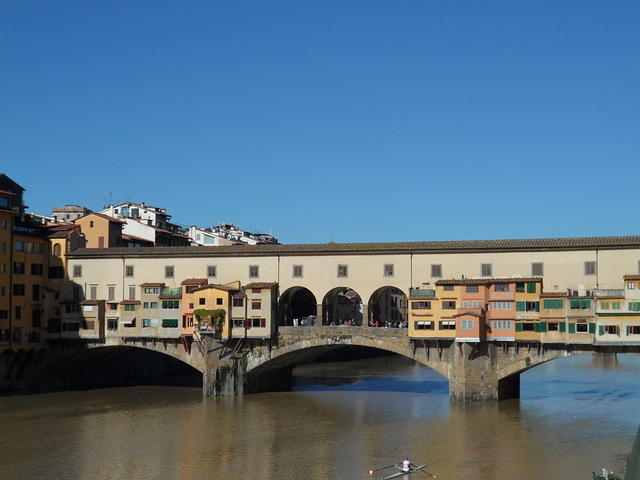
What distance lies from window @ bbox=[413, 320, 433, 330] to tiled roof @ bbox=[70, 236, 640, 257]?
19.0 ft

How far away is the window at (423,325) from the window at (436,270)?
4.02 m

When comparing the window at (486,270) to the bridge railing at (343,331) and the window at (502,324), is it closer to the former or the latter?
the window at (502,324)

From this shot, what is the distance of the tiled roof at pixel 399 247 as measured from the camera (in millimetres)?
64562

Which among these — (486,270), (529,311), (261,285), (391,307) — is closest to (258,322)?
(261,285)

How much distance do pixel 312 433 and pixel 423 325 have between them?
15986 millimetres

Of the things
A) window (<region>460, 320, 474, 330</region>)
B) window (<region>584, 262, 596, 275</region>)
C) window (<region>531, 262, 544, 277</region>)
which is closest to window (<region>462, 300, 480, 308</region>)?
window (<region>460, 320, 474, 330</region>)

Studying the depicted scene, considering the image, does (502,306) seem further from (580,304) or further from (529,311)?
(580,304)

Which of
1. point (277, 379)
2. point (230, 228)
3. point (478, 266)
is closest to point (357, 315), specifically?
point (230, 228)

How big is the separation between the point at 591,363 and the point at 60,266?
237 ft

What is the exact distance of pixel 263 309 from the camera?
2842 inches

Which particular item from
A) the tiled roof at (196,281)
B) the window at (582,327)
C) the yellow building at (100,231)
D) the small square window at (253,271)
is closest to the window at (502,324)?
the window at (582,327)

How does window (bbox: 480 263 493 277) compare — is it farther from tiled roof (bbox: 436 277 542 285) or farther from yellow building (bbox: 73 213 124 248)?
yellow building (bbox: 73 213 124 248)

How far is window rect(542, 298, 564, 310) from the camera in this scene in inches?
2493

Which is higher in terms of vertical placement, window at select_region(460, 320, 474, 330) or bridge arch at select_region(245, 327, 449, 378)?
window at select_region(460, 320, 474, 330)
